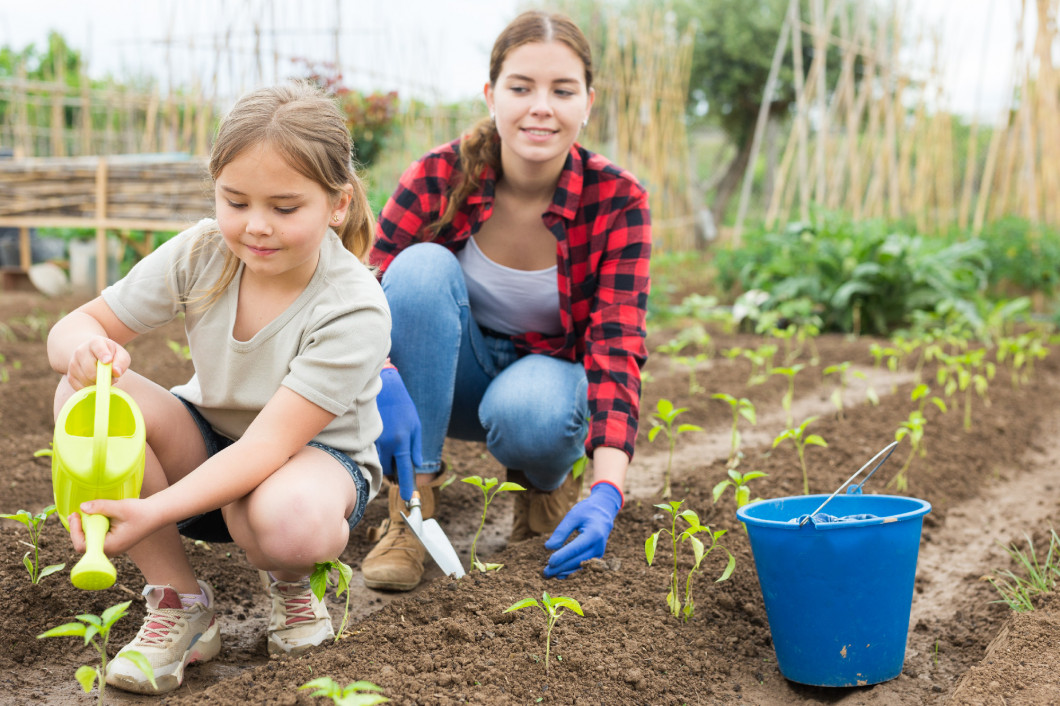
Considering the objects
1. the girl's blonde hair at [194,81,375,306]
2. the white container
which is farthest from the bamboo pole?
the girl's blonde hair at [194,81,375,306]

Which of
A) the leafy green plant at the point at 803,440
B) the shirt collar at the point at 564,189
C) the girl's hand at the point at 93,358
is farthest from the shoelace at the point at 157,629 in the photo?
the leafy green plant at the point at 803,440

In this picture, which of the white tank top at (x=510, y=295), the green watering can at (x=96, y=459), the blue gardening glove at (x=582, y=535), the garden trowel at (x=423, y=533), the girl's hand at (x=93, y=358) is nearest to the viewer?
the green watering can at (x=96, y=459)

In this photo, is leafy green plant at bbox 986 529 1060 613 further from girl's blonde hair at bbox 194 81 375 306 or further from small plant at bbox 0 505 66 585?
small plant at bbox 0 505 66 585

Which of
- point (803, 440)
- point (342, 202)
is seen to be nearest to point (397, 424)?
point (342, 202)

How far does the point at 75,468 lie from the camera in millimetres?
1103

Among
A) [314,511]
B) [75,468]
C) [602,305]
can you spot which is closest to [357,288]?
[314,511]

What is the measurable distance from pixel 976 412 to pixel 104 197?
5.68 metres

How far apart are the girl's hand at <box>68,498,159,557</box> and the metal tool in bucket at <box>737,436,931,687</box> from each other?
895 millimetres

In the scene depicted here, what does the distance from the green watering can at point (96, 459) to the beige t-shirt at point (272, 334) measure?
241 millimetres

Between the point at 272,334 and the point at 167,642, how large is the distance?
510 mm

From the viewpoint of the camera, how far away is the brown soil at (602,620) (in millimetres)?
1305

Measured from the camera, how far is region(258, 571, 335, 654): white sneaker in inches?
56.4

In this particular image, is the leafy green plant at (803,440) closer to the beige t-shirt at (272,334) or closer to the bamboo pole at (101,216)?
the beige t-shirt at (272,334)

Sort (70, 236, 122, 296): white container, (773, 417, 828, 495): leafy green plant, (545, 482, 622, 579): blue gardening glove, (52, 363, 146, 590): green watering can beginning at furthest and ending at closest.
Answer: (70, 236, 122, 296): white container → (773, 417, 828, 495): leafy green plant → (545, 482, 622, 579): blue gardening glove → (52, 363, 146, 590): green watering can
